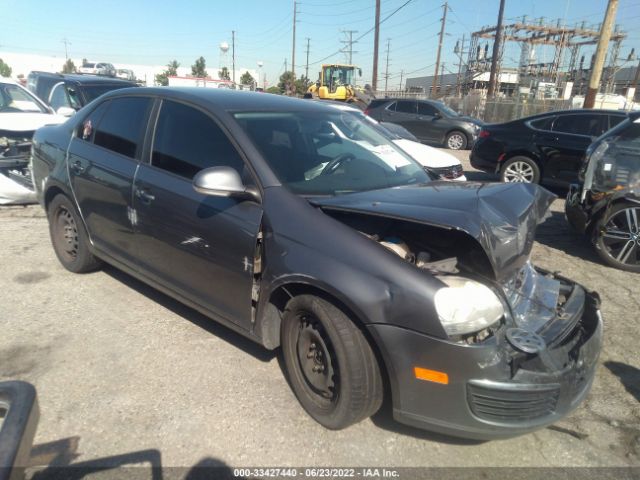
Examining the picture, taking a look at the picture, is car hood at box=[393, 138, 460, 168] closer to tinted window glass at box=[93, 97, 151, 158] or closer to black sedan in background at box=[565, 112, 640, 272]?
black sedan in background at box=[565, 112, 640, 272]

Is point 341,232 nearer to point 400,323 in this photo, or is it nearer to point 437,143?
point 400,323

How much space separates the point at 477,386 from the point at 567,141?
761 cm

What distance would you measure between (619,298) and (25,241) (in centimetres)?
622

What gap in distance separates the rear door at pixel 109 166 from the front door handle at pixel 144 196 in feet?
0.42

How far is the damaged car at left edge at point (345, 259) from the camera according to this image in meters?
2.13

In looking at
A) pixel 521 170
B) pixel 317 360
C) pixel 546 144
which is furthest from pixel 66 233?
pixel 546 144

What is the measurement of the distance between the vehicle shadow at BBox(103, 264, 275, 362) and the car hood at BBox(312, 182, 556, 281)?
126cm

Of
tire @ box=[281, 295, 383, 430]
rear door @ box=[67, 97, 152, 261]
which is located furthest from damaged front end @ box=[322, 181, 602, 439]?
rear door @ box=[67, 97, 152, 261]

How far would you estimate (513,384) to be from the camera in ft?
6.84

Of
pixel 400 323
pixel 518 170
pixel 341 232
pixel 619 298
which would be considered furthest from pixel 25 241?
pixel 518 170

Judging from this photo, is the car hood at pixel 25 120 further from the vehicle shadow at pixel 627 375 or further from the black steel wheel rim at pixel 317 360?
the vehicle shadow at pixel 627 375

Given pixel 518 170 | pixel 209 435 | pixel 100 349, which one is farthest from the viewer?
pixel 518 170

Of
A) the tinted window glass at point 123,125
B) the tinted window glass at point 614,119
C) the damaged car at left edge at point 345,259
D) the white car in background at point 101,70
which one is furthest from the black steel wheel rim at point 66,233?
the white car in background at point 101,70

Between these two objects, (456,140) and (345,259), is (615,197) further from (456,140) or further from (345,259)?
(456,140)
